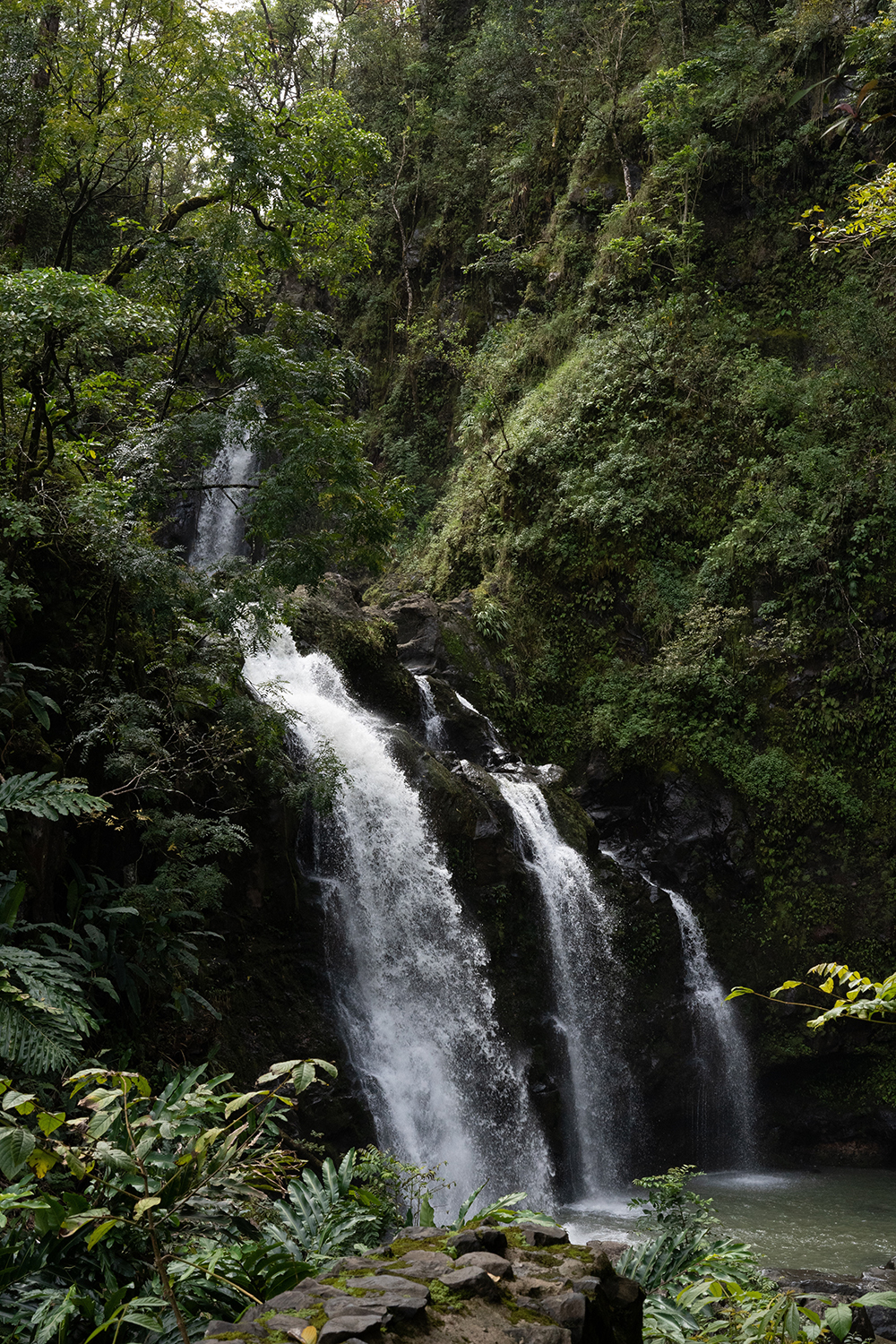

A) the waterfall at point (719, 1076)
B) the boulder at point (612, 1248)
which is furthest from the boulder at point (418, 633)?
the boulder at point (612, 1248)

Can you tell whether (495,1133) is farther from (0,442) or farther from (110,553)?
(0,442)

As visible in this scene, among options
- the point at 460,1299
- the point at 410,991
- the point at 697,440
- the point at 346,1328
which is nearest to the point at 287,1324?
the point at 346,1328

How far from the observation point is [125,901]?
19.1ft

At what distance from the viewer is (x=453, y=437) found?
2066 centimetres

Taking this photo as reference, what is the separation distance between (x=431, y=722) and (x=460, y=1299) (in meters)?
10.3

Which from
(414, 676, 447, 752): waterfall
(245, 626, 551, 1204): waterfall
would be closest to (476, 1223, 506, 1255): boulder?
(245, 626, 551, 1204): waterfall

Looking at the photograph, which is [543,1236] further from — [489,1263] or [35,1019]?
[35,1019]

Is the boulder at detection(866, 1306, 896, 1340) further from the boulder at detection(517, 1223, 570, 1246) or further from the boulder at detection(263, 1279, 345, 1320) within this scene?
the boulder at detection(263, 1279, 345, 1320)

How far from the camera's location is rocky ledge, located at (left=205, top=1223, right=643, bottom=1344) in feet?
7.48

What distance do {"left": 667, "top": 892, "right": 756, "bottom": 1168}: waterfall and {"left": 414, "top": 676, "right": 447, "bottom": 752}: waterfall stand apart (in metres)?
4.43

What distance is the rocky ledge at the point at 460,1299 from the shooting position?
2279 mm

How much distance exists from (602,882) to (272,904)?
16.6 ft

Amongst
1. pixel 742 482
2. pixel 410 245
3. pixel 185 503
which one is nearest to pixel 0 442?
pixel 742 482

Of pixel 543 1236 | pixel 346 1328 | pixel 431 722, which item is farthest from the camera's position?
pixel 431 722
